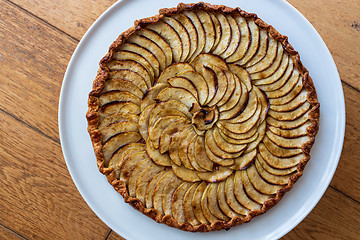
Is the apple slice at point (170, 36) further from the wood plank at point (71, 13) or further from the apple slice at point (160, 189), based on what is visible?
the apple slice at point (160, 189)

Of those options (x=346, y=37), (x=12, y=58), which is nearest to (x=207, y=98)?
(x=346, y=37)

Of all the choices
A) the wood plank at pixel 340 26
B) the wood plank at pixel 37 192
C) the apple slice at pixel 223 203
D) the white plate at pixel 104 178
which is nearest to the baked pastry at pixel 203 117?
the apple slice at pixel 223 203

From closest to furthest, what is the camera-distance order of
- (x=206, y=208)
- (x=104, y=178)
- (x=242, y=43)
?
(x=206, y=208), (x=242, y=43), (x=104, y=178)

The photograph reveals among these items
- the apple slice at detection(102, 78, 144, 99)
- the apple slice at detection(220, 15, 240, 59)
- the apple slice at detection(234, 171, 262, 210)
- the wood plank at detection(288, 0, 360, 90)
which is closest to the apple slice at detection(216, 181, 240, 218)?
Answer: the apple slice at detection(234, 171, 262, 210)

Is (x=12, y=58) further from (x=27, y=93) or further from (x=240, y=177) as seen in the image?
(x=240, y=177)

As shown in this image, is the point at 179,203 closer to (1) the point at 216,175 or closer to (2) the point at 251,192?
(1) the point at 216,175

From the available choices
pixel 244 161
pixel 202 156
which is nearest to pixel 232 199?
pixel 244 161

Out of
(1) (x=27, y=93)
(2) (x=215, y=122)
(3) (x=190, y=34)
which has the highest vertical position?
(3) (x=190, y=34)
